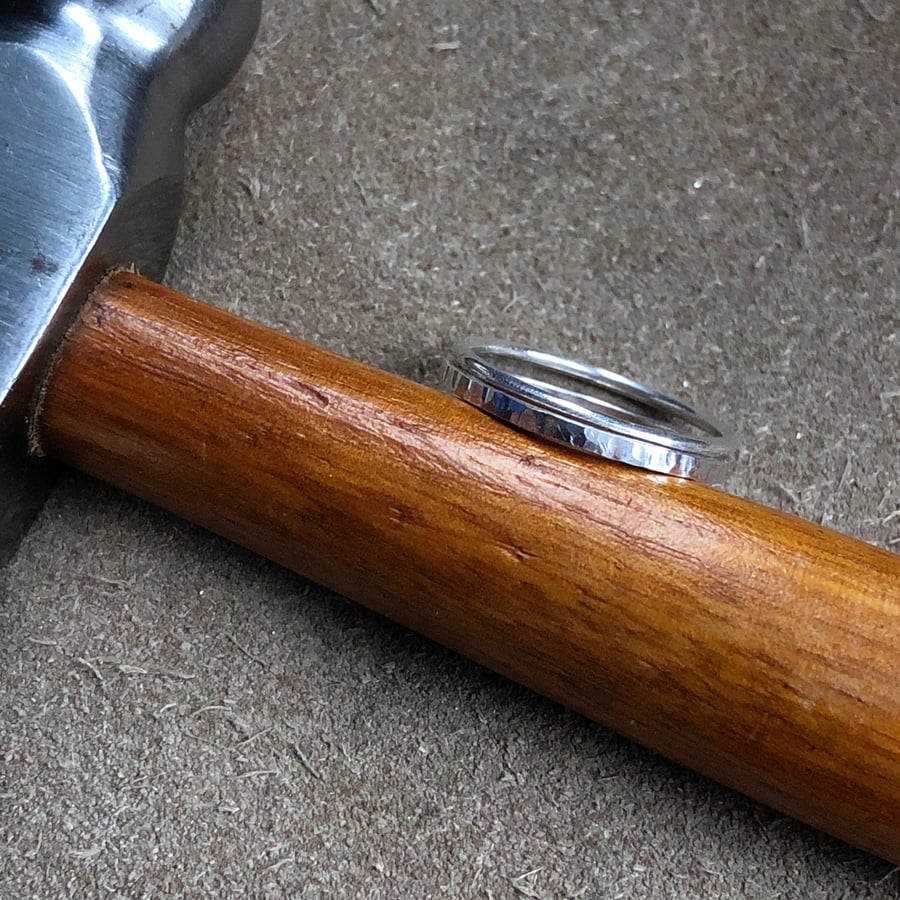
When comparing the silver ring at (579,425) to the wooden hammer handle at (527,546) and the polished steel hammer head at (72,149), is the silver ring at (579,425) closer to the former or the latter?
the wooden hammer handle at (527,546)

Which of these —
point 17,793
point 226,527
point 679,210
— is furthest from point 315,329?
point 17,793

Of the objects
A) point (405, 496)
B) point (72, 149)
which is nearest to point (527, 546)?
point (405, 496)

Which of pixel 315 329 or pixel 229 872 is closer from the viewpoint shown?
pixel 229 872

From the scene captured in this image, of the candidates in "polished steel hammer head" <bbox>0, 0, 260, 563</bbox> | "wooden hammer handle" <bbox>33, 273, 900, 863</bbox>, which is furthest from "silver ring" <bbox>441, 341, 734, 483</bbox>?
"polished steel hammer head" <bbox>0, 0, 260, 563</bbox>

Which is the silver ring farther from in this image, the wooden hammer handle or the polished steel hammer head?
the polished steel hammer head

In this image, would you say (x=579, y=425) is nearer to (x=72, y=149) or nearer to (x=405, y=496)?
(x=405, y=496)

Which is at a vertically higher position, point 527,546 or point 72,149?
point 72,149

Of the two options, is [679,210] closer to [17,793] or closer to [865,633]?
[865,633]
